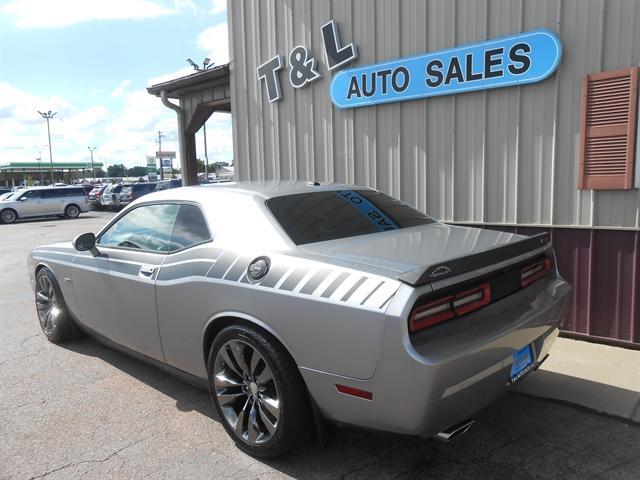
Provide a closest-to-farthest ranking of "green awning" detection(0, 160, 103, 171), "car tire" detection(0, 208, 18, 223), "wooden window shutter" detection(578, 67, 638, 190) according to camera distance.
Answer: "wooden window shutter" detection(578, 67, 638, 190) → "car tire" detection(0, 208, 18, 223) → "green awning" detection(0, 160, 103, 171)

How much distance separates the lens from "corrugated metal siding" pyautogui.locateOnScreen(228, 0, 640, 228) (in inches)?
180

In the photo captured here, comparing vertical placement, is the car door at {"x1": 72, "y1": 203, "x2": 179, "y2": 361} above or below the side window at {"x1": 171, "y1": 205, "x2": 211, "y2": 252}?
below

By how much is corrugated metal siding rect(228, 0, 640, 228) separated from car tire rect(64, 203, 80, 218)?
2057 cm

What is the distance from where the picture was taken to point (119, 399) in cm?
378

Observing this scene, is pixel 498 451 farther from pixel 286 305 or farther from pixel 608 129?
pixel 608 129

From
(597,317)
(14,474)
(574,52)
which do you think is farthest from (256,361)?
(574,52)

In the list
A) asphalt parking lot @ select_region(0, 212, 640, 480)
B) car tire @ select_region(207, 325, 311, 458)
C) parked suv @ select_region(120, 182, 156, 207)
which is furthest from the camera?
parked suv @ select_region(120, 182, 156, 207)

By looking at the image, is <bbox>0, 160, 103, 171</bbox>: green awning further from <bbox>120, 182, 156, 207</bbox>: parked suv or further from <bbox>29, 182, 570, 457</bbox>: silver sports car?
<bbox>29, 182, 570, 457</bbox>: silver sports car

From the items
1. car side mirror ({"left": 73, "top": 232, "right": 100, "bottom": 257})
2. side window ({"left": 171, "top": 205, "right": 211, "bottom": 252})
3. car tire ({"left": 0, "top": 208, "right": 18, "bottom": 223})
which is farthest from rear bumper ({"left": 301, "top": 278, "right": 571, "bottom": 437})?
car tire ({"left": 0, "top": 208, "right": 18, "bottom": 223})

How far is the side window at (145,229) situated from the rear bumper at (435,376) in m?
1.67

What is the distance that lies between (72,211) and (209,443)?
24731 millimetres

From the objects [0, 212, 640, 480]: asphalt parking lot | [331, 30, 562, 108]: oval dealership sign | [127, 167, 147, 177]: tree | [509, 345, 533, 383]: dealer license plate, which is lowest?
[0, 212, 640, 480]: asphalt parking lot

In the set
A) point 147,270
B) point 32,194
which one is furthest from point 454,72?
point 32,194

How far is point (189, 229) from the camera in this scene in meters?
3.51
